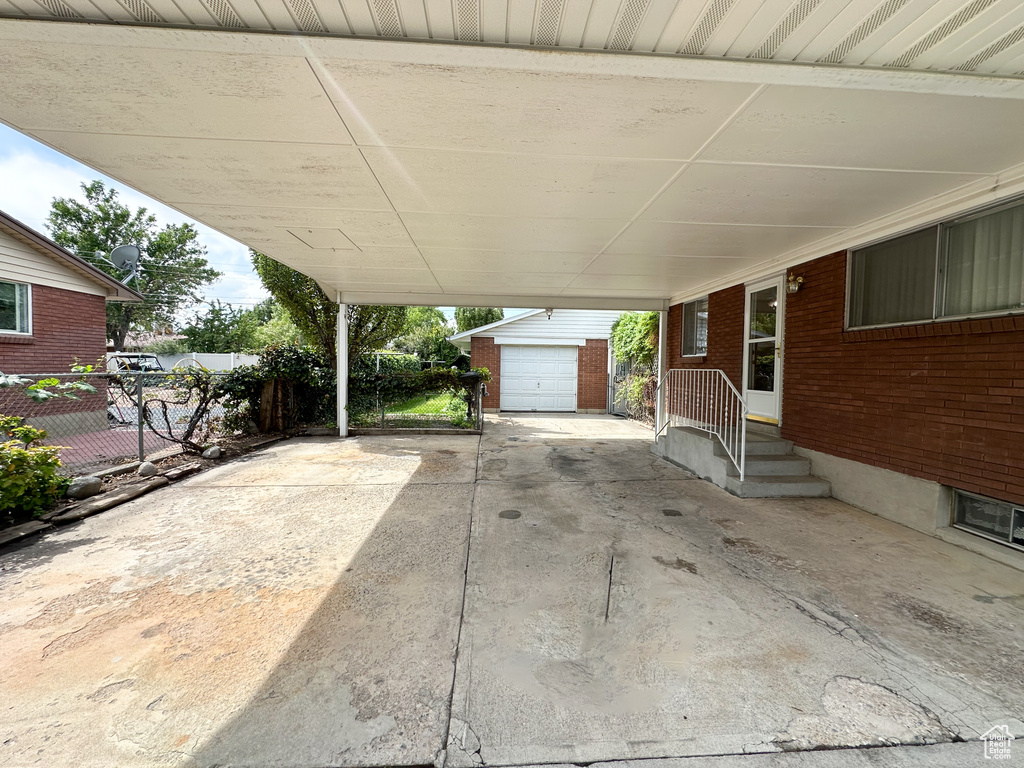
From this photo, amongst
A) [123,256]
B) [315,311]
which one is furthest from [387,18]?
[123,256]

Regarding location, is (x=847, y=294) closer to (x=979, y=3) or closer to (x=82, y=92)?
(x=979, y=3)

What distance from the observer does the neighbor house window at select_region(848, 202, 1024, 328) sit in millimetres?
3297

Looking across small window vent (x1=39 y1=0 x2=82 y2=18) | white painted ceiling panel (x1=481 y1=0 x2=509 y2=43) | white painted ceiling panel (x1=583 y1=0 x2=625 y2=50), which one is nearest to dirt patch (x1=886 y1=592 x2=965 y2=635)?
white painted ceiling panel (x1=583 y1=0 x2=625 y2=50)

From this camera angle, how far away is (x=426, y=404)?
1030 cm

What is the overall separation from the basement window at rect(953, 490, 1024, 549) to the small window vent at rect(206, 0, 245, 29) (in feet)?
18.8

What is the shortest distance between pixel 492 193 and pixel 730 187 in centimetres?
194

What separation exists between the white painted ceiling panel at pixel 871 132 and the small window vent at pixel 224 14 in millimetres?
2615

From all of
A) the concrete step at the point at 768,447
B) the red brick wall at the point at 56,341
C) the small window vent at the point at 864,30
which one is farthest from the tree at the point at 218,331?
the small window vent at the point at 864,30

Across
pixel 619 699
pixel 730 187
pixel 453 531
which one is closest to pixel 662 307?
pixel 730 187

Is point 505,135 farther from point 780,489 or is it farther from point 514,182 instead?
point 780,489

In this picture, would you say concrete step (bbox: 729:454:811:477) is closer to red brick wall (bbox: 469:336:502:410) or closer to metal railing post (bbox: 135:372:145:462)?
metal railing post (bbox: 135:372:145:462)

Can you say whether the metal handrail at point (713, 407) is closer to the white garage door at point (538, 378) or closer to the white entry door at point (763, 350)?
the white entry door at point (763, 350)

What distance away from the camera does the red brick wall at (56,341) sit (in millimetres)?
7523

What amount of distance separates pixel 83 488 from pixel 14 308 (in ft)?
20.3
